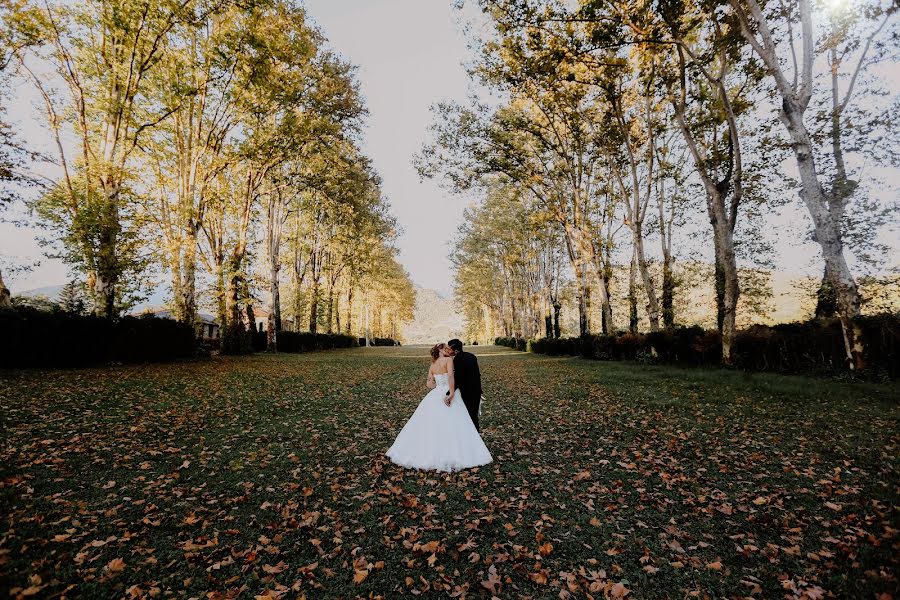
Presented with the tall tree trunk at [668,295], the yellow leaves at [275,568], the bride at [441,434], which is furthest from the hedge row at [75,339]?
the tall tree trunk at [668,295]

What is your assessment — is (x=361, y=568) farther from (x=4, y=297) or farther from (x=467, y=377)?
(x=4, y=297)

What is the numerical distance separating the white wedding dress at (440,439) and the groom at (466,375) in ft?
0.83

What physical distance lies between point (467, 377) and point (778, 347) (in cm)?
1500

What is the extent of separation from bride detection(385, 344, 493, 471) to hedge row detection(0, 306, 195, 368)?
14645 millimetres

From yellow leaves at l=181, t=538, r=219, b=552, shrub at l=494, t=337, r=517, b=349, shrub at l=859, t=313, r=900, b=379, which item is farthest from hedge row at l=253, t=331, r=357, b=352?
shrub at l=859, t=313, r=900, b=379

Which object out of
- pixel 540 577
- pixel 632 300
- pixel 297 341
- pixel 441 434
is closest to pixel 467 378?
pixel 441 434

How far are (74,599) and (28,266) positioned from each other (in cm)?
2183

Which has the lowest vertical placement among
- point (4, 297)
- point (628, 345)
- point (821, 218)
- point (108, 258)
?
point (628, 345)

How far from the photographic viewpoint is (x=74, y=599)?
3570mm

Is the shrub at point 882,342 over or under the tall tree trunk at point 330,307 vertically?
under

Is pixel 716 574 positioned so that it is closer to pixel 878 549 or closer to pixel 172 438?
pixel 878 549

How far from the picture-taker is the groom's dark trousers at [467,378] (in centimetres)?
753

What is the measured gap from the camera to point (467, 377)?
764 centimetres

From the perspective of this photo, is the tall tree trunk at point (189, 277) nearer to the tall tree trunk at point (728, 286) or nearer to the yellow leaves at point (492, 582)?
the yellow leaves at point (492, 582)
